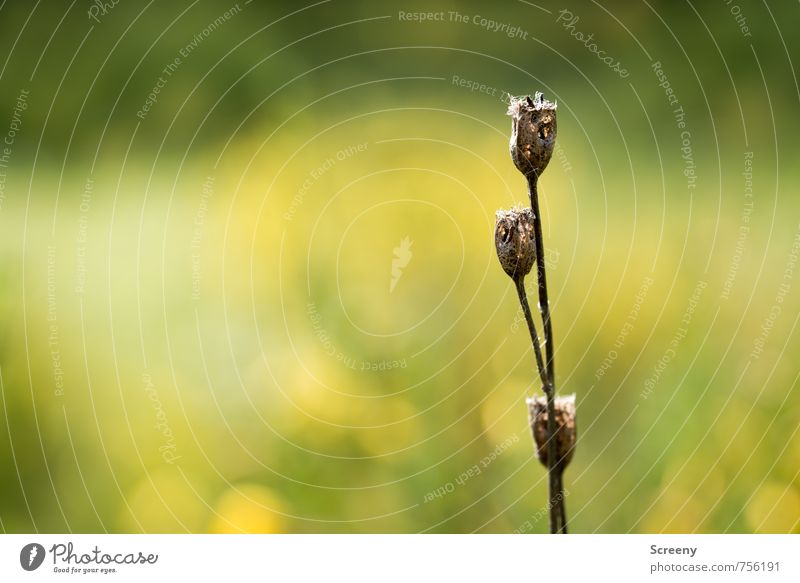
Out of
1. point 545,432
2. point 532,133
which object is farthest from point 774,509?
point 532,133

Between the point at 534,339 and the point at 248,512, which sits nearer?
the point at 534,339

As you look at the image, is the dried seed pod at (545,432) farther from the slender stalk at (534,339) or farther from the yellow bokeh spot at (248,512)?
the yellow bokeh spot at (248,512)
